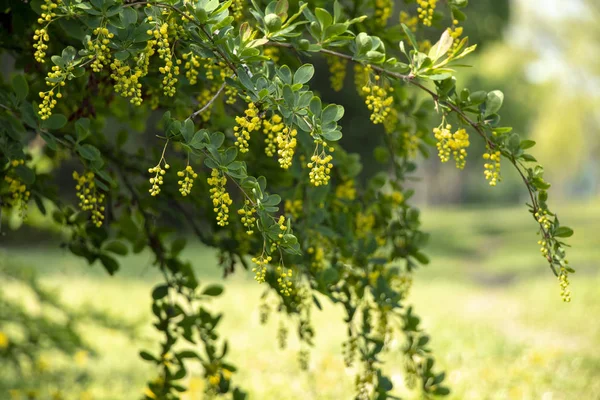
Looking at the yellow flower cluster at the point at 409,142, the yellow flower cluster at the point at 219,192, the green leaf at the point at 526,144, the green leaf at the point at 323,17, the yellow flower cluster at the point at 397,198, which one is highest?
the yellow flower cluster at the point at 409,142

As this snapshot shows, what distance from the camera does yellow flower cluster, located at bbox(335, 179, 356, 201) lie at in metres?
2.16

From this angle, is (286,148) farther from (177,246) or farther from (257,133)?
(177,246)

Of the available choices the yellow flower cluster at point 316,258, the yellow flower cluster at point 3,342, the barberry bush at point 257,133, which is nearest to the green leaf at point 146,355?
the barberry bush at point 257,133

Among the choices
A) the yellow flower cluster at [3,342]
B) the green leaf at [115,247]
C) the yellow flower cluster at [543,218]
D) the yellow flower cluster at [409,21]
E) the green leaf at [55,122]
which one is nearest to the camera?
the yellow flower cluster at [543,218]

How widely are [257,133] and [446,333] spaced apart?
14.5 ft

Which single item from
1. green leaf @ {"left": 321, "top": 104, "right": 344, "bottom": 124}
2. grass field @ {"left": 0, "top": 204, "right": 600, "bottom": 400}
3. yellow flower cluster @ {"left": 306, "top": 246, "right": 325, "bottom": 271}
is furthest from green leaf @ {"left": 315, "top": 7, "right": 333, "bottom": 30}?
grass field @ {"left": 0, "top": 204, "right": 600, "bottom": 400}

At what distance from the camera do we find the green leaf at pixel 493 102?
147 cm

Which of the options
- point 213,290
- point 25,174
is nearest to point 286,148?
point 25,174

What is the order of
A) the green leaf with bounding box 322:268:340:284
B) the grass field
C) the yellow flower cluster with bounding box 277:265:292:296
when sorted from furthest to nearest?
1. the grass field
2. the green leaf with bounding box 322:268:340:284
3. the yellow flower cluster with bounding box 277:265:292:296

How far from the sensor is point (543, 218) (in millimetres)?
1468

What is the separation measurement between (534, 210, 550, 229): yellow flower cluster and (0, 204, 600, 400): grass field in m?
1.48

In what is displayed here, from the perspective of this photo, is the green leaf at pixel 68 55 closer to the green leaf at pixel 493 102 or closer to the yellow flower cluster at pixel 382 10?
the green leaf at pixel 493 102

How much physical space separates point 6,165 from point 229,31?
71cm

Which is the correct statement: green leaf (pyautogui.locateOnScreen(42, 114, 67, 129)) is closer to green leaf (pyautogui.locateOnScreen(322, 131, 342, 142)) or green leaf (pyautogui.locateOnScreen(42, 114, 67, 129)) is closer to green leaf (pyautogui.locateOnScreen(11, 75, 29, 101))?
green leaf (pyautogui.locateOnScreen(11, 75, 29, 101))
